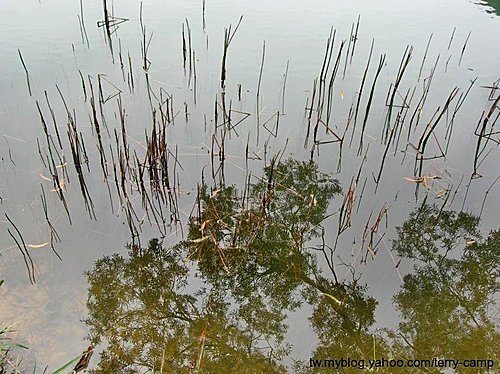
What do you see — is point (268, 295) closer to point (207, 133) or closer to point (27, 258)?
point (27, 258)

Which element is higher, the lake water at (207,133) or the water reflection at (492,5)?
the water reflection at (492,5)

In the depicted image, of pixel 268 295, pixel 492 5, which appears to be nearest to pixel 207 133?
pixel 268 295

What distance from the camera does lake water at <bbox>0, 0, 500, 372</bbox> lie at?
92.7 inches

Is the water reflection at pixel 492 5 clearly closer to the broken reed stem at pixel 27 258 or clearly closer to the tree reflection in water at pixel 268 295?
the tree reflection in water at pixel 268 295

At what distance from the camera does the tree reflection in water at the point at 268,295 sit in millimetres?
1982

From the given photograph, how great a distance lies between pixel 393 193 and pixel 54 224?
6.75 feet

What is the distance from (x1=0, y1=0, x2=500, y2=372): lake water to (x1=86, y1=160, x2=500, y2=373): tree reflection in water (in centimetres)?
4

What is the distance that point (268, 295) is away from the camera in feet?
7.39

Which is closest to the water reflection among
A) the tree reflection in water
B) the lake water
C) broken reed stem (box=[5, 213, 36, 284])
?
the lake water

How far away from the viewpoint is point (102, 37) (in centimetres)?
442

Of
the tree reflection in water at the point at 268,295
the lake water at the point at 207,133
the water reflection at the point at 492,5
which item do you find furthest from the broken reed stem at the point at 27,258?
the water reflection at the point at 492,5

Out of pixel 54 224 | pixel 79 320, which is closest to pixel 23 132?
pixel 54 224

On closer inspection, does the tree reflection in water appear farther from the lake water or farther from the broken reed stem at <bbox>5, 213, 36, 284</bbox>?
the broken reed stem at <bbox>5, 213, 36, 284</bbox>

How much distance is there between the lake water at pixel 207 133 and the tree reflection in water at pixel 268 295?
44 millimetres
